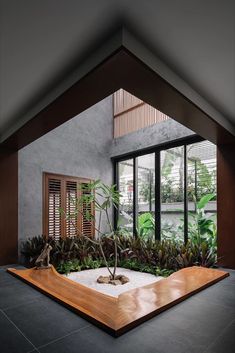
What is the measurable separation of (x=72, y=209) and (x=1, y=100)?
383 centimetres

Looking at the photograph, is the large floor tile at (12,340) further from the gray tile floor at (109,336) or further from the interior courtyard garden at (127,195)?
the interior courtyard garden at (127,195)

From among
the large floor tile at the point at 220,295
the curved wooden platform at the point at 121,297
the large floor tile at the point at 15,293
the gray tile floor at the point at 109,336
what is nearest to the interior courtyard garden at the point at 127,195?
the large floor tile at the point at 220,295

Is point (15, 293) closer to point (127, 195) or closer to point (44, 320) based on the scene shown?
point (44, 320)

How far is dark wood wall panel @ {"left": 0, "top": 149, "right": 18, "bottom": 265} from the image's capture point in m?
4.70

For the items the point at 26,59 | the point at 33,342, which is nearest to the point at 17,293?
the point at 33,342

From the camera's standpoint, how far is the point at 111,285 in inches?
167

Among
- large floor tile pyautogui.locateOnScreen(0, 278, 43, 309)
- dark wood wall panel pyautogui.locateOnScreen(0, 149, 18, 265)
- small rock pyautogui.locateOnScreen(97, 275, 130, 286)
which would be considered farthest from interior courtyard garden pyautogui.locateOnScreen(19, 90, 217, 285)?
large floor tile pyautogui.locateOnScreen(0, 278, 43, 309)

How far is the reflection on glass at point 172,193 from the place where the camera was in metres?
6.03

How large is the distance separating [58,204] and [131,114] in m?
3.20

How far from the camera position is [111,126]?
775cm

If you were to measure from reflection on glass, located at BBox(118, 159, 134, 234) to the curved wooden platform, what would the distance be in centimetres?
344

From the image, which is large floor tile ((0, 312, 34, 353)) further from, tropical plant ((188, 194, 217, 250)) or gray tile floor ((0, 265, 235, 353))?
tropical plant ((188, 194, 217, 250))

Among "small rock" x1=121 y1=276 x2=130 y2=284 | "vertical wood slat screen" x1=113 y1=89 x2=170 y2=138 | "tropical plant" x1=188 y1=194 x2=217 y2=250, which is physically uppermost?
"vertical wood slat screen" x1=113 y1=89 x2=170 y2=138

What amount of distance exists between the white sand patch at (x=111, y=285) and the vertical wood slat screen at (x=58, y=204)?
4.05 ft
